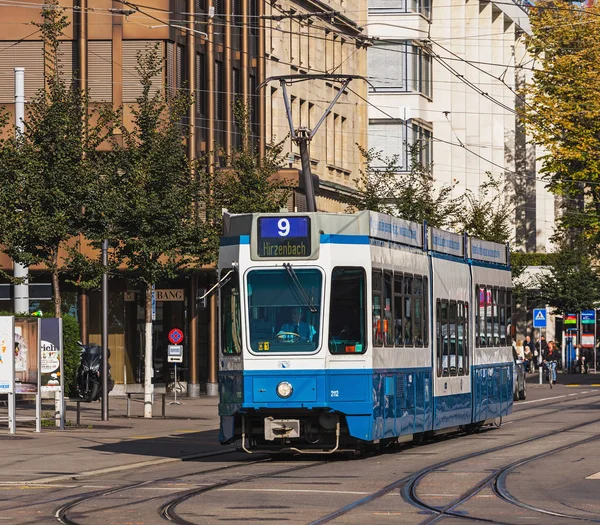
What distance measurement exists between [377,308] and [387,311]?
50 cm

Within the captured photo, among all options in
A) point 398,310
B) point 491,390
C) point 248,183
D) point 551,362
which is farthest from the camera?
point 551,362

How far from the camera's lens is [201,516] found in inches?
548

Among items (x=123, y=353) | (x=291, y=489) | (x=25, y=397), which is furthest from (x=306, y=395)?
(x=123, y=353)

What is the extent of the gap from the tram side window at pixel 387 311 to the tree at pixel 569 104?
124ft

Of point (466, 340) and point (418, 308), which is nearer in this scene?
point (418, 308)

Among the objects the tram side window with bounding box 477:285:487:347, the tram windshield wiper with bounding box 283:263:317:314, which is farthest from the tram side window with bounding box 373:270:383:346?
the tram side window with bounding box 477:285:487:347

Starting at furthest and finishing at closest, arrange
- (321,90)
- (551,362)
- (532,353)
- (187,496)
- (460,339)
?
1. (532,353)
2. (551,362)
3. (321,90)
4. (460,339)
5. (187,496)

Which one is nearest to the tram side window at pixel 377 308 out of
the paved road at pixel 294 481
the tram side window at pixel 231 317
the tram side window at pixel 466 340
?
the paved road at pixel 294 481

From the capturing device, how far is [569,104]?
59844mm

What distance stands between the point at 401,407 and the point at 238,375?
2761mm

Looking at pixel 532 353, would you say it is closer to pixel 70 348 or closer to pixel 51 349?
pixel 70 348

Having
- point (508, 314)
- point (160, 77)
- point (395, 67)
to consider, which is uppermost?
point (395, 67)

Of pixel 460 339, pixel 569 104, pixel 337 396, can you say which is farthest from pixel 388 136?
pixel 337 396

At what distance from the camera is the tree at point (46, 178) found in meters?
30.7
